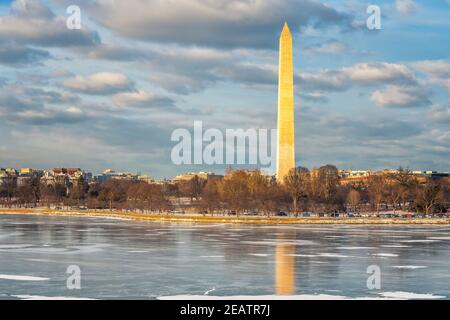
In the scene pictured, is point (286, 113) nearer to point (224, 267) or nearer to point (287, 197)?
point (287, 197)

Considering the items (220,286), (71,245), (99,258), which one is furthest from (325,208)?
(220,286)

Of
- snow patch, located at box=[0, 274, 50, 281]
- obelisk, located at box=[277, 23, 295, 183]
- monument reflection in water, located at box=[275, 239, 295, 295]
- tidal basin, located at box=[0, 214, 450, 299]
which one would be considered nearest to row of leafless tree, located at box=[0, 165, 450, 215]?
obelisk, located at box=[277, 23, 295, 183]

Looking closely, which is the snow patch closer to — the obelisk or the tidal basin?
the tidal basin

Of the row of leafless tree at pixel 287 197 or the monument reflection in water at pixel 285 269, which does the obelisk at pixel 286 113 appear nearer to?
the row of leafless tree at pixel 287 197

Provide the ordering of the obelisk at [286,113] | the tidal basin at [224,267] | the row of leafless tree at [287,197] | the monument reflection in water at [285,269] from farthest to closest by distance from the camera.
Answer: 1. the row of leafless tree at [287,197]
2. the obelisk at [286,113]
3. the monument reflection in water at [285,269]
4. the tidal basin at [224,267]

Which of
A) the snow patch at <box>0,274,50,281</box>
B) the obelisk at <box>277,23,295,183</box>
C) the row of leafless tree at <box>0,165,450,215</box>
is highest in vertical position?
the obelisk at <box>277,23,295,183</box>

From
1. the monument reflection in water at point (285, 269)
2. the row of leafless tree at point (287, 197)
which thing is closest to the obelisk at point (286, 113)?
the row of leafless tree at point (287, 197)
